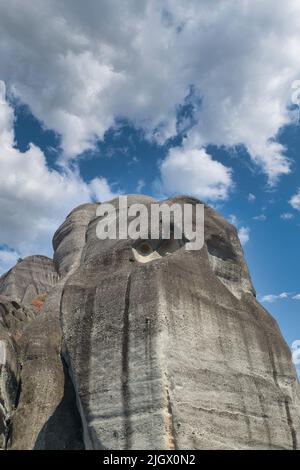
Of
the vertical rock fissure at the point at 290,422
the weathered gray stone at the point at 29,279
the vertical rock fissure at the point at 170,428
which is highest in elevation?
the weathered gray stone at the point at 29,279

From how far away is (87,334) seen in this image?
Answer: 1222 cm

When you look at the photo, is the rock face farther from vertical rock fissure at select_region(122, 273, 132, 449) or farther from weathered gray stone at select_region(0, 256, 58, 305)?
weathered gray stone at select_region(0, 256, 58, 305)

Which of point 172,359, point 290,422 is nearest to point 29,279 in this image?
point 290,422

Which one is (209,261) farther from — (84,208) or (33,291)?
(33,291)

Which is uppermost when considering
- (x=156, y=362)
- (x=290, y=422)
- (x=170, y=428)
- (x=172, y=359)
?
(x=172, y=359)

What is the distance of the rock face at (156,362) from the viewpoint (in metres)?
10.8

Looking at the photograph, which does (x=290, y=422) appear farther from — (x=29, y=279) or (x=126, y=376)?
(x=29, y=279)

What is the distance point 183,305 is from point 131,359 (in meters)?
1.95

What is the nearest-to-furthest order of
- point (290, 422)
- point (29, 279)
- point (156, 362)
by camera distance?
point (156, 362)
point (290, 422)
point (29, 279)

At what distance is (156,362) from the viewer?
1096cm

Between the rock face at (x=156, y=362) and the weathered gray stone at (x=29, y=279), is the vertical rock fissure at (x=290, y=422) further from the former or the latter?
the weathered gray stone at (x=29, y=279)

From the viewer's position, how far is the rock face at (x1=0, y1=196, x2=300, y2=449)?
10758 millimetres

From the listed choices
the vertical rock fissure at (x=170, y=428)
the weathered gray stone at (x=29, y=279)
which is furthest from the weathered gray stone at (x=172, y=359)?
the weathered gray stone at (x=29, y=279)

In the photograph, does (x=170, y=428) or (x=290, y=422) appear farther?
(x=290, y=422)
